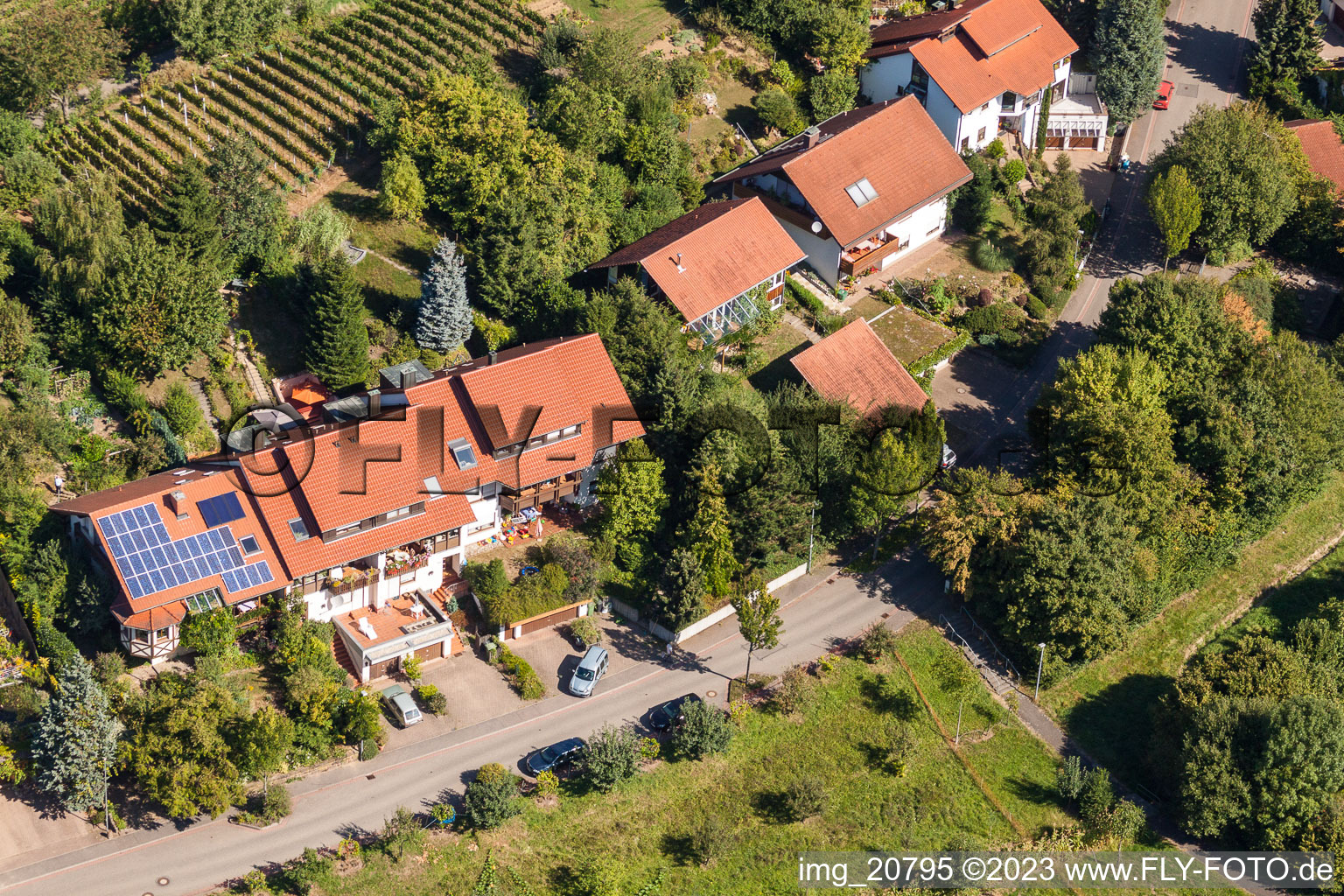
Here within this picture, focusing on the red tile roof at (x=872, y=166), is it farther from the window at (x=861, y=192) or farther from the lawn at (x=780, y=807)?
the lawn at (x=780, y=807)

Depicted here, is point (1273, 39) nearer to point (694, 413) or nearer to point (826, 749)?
point (694, 413)

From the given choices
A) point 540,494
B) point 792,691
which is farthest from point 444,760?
point 792,691

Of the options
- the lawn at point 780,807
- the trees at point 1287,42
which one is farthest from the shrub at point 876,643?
the trees at point 1287,42

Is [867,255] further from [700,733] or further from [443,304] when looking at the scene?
[700,733]

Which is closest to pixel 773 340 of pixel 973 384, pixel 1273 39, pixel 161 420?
pixel 973 384

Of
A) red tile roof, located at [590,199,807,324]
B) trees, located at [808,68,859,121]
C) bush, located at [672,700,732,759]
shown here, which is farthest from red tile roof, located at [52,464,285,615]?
trees, located at [808,68,859,121]
